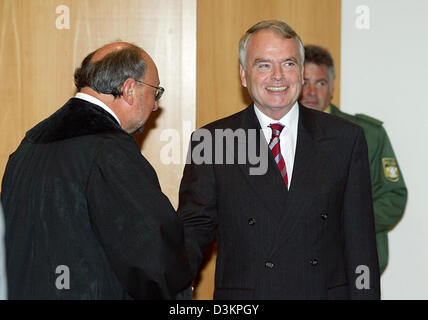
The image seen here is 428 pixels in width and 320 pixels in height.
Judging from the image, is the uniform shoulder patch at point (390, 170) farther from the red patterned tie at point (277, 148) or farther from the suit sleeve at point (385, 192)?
the red patterned tie at point (277, 148)

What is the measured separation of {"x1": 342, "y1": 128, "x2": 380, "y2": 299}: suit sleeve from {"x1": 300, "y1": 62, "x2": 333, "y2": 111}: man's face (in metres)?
1.36

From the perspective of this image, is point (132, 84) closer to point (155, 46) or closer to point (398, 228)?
point (155, 46)

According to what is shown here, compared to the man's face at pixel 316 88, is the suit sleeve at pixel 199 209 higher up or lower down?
lower down

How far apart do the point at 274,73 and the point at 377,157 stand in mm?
1566

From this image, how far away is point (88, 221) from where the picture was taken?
2408mm

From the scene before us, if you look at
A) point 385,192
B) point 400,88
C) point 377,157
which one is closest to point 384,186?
point 385,192

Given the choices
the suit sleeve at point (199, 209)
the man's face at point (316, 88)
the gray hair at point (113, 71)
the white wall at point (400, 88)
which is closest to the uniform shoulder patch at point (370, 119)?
the white wall at point (400, 88)

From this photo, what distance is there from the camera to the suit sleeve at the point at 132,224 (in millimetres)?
2377

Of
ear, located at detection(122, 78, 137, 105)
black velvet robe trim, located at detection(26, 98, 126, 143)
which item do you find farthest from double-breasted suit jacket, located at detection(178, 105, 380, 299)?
black velvet robe trim, located at detection(26, 98, 126, 143)

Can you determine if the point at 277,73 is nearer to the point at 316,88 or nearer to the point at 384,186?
the point at 316,88

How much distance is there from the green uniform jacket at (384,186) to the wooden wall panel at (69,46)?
1035 mm

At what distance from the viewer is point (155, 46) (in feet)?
13.4

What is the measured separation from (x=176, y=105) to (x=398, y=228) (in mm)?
1820
